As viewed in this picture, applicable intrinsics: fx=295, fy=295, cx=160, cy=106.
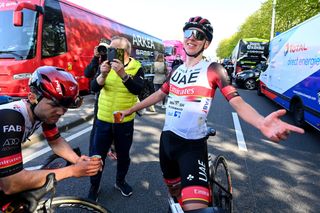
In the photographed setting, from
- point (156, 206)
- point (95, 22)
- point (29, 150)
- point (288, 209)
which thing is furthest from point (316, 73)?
point (95, 22)

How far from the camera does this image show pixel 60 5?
32.5 ft

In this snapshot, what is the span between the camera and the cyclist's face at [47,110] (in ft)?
6.16

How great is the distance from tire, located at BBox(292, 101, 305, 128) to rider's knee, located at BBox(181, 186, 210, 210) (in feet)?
20.0

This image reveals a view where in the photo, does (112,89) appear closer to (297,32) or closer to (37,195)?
(37,195)

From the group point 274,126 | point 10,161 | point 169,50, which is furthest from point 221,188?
point 169,50

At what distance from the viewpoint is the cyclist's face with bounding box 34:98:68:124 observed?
1.88 m

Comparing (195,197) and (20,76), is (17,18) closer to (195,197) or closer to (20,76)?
(20,76)

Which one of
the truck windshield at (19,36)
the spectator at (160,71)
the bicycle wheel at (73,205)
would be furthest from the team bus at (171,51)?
the bicycle wheel at (73,205)

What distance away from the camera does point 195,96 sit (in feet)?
7.82

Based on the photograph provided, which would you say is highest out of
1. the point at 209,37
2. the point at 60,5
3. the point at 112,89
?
the point at 60,5

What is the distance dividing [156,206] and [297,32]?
725cm

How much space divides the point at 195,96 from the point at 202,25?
614mm

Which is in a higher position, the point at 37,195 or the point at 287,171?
the point at 37,195

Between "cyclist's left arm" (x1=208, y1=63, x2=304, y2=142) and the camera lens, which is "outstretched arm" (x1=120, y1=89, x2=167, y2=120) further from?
the camera lens
